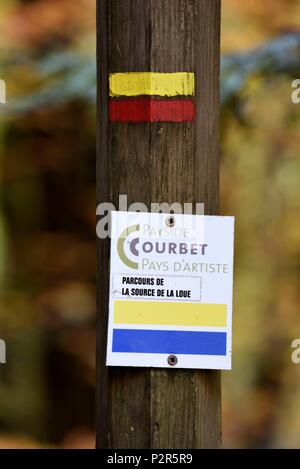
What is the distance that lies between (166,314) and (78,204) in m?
1.56

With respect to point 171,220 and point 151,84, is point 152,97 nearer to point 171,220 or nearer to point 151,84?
point 151,84

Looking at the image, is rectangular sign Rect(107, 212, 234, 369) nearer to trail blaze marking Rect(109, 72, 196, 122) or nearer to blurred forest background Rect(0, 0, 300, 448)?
trail blaze marking Rect(109, 72, 196, 122)

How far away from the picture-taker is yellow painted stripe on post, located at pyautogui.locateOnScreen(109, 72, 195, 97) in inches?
82.6

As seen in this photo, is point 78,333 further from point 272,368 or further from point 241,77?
point 241,77

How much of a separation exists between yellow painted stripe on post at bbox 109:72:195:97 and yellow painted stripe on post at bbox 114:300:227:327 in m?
0.49

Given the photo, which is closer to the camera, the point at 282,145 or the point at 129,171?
the point at 129,171

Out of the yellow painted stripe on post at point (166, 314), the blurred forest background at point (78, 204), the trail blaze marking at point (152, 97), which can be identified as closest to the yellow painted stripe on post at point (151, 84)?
the trail blaze marking at point (152, 97)

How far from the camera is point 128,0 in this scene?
210cm

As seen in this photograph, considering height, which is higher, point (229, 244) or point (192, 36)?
point (192, 36)

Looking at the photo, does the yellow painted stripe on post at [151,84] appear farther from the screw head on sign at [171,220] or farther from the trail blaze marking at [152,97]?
the screw head on sign at [171,220]
